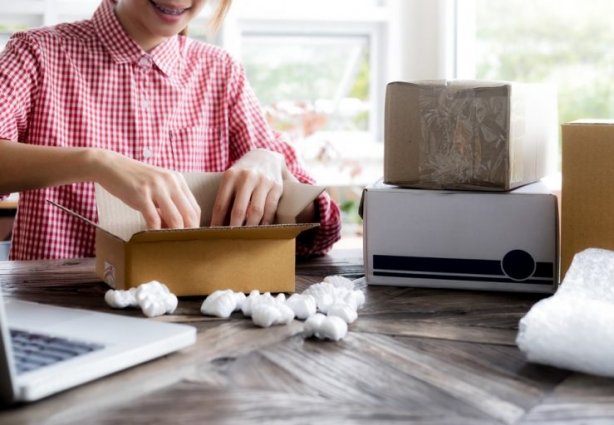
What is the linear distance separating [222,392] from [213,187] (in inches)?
27.5

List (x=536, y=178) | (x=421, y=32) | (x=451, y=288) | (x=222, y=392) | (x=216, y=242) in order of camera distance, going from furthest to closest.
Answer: (x=421, y=32), (x=536, y=178), (x=451, y=288), (x=216, y=242), (x=222, y=392)

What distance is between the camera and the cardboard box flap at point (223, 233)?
1056 millimetres

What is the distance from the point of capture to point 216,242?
1.11 metres

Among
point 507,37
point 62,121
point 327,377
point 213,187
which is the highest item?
point 507,37

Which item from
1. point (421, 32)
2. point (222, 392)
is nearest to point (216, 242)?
point (222, 392)

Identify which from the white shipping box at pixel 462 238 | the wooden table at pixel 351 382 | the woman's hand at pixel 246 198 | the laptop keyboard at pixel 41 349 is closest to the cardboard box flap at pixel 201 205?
the woman's hand at pixel 246 198

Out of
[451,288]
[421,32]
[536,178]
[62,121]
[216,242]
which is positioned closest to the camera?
[216,242]

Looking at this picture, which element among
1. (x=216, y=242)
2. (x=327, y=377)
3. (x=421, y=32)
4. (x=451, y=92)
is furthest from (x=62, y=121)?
(x=421, y=32)

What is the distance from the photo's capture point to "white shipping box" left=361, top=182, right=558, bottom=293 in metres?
1.18

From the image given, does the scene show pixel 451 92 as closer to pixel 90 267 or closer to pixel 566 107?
pixel 90 267

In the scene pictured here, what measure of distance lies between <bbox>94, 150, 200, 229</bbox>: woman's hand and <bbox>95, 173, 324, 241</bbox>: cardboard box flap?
10 centimetres

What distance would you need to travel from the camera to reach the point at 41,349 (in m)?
0.76

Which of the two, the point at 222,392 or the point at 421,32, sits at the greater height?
the point at 421,32

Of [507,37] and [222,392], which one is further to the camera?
[507,37]
